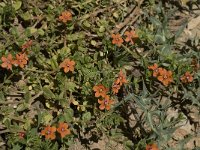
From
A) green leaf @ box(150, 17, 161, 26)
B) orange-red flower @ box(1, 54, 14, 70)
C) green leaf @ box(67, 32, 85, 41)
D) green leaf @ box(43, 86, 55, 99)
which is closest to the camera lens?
orange-red flower @ box(1, 54, 14, 70)

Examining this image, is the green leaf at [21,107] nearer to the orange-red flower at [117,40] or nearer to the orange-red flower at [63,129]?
the orange-red flower at [63,129]

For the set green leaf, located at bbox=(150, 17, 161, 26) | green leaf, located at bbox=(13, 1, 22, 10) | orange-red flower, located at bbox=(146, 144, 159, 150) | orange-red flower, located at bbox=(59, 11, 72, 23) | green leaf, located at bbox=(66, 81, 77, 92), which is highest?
green leaf, located at bbox=(13, 1, 22, 10)

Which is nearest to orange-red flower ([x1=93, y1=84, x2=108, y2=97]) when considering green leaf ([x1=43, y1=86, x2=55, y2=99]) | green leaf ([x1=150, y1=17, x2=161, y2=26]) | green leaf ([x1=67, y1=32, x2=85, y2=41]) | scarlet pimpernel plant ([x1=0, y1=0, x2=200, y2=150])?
scarlet pimpernel plant ([x1=0, y1=0, x2=200, y2=150])

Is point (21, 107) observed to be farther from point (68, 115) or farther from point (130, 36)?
point (130, 36)

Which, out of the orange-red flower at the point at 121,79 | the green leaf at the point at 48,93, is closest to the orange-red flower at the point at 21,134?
the green leaf at the point at 48,93

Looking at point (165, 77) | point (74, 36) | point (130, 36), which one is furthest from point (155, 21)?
point (74, 36)

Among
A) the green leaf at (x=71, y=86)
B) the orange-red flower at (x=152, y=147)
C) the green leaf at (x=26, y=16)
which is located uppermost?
the green leaf at (x=26, y=16)

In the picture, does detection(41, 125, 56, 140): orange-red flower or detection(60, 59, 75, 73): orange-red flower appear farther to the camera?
detection(60, 59, 75, 73): orange-red flower

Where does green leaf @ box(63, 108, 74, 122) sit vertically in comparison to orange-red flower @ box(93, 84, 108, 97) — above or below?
below

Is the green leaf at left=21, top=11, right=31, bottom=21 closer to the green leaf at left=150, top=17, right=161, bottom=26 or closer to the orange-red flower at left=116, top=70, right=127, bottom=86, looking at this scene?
the orange-red flower at left=116, top=70, right=127, bottom=86
